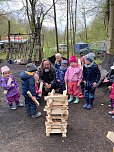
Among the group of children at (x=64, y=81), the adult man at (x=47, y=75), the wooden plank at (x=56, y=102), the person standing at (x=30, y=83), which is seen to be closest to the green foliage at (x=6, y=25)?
the adult man at (x=47, y=75)

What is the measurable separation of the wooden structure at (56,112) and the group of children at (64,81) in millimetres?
786

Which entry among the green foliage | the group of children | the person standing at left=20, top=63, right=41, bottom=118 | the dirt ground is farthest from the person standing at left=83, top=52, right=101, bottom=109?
the green foliage

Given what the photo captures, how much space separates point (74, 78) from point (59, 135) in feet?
6.83

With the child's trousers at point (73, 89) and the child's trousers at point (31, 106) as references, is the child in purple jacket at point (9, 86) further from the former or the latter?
the child's trousers at point (73, 89)

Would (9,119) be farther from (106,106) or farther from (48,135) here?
(106,106)

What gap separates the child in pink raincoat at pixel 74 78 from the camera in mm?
6457

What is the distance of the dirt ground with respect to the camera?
14.0ft

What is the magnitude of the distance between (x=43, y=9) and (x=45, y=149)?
14.2m


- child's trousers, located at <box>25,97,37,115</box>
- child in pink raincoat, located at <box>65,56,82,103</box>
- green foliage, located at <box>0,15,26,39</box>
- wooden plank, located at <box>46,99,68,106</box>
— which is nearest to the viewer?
wooden plank, located at <box>46,99,68,106</box>

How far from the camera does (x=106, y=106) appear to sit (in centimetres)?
633

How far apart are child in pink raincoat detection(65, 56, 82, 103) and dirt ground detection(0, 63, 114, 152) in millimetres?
307

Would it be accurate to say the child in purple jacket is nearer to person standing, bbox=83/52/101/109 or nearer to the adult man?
the adult man

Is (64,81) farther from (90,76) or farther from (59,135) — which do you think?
(59,135)

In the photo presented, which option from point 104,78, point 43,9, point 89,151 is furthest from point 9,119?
point 43,9
